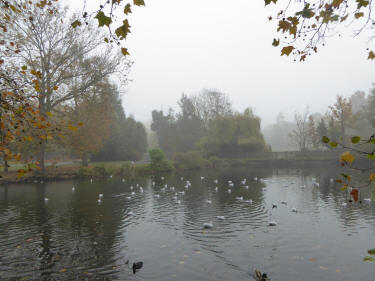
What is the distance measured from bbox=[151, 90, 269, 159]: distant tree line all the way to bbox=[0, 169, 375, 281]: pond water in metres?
32.7

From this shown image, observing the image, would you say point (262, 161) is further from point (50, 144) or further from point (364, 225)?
point (364, 225)

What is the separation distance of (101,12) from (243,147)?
48.5 meters

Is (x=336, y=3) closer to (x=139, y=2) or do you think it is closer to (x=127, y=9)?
(x=139, y=2)

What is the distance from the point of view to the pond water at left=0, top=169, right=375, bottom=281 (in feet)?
24.6

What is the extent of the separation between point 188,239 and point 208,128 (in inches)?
1971

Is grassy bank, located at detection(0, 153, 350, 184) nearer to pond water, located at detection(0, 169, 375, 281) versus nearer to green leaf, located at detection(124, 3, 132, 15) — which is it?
pond water, located at detection(0, 169, 375, 281)

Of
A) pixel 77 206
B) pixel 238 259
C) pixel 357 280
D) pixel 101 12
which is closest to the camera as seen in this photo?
pixel 101 12

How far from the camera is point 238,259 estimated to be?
8172 millimetres

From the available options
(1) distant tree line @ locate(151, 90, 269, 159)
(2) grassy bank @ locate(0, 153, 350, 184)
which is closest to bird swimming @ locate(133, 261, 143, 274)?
(2) grassy bank @ locate(0, 153, 350, 184)

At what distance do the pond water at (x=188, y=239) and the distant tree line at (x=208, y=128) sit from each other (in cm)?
3273

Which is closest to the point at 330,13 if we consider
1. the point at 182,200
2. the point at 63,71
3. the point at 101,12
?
the point at 101,12

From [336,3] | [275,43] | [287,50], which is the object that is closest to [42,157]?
[275,43]

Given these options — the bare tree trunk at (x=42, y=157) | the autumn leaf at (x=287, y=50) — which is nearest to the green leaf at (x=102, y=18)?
the autumn leaf at (x=287, y=50)

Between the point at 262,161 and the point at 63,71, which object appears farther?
the point at 262,161
